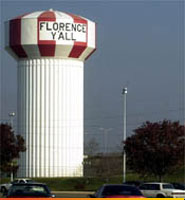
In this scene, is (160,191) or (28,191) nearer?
(28,191)

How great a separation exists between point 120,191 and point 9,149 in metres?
54.7

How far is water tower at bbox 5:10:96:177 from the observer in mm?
81688

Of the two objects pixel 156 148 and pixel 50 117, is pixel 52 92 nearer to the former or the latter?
pixel 50 117

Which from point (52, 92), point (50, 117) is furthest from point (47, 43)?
point (50, 117)

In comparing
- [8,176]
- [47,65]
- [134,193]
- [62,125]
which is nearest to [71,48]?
[47,65]

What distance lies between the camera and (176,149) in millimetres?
67312

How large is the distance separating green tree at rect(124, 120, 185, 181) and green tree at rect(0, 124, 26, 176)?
1557 cm

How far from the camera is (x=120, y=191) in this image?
26.7 m

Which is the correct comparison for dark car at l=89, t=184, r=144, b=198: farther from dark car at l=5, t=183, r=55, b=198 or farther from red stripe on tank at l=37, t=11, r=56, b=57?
red stripe on tank at l=37, t=11, r=56, b=57

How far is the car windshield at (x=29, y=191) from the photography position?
27584 millimetres

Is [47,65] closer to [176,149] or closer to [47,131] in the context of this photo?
[47,131]

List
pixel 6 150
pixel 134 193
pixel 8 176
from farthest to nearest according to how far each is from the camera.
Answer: pixel 8 176 < pixel 6 150 < pixel 134 193

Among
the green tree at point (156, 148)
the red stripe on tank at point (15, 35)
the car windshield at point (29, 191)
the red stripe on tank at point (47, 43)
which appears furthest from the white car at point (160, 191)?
the red stripe on tank at point (15, 35)

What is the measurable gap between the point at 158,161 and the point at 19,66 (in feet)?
81.4
